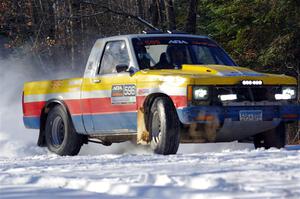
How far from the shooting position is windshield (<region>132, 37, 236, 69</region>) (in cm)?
1076

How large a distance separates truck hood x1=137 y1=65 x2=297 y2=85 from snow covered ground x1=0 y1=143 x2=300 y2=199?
96 cm

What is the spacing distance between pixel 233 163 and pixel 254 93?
2254mm

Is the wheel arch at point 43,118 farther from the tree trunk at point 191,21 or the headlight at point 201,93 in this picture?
the tree trunk at point 191,21

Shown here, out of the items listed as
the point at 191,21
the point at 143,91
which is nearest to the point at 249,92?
the point at 143,91

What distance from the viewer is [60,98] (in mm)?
11656

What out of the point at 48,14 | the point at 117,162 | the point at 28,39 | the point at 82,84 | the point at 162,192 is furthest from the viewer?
the point at 28,39

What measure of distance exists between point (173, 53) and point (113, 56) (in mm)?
826

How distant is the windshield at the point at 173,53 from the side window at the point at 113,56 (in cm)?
18

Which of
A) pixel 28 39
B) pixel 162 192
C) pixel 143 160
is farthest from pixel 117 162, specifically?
pixel 28 39

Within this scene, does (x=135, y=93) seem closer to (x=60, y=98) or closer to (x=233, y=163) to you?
(x=60, y=98)

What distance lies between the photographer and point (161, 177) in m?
→ 6.55

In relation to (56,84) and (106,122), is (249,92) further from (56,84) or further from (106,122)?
(56,84)

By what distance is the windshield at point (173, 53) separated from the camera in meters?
10.8

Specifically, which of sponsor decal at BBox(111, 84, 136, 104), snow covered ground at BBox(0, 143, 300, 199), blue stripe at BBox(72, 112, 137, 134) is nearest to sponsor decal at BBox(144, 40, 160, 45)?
sponsor decal at BBox(111, 84, 136, 104)
